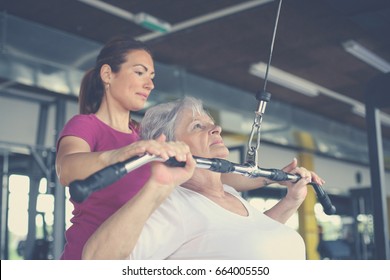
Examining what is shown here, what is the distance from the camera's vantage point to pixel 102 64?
129cm

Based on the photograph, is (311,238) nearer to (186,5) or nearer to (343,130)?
(343,130)

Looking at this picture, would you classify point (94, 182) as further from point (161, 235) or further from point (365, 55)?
point (365, 55)

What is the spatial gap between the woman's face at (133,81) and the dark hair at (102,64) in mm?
18

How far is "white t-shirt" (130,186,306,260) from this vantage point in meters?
1.01

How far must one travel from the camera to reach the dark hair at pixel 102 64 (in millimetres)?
1250

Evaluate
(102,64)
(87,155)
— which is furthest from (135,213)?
(102,64)

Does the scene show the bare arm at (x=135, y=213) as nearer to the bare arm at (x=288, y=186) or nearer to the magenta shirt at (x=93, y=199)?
the magenta shirt at (x=93, y=199)

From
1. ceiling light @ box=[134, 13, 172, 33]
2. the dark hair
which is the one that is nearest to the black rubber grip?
the dark hair

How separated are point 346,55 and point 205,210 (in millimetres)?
3759

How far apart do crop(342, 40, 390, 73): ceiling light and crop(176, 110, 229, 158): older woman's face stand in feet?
10.6

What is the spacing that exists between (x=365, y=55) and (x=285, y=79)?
3.05 feet

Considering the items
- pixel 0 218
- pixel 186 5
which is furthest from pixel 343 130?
pixel 0 218

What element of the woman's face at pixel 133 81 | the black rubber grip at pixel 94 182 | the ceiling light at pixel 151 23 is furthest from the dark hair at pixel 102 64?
the ceiling light at pixel 151 23
